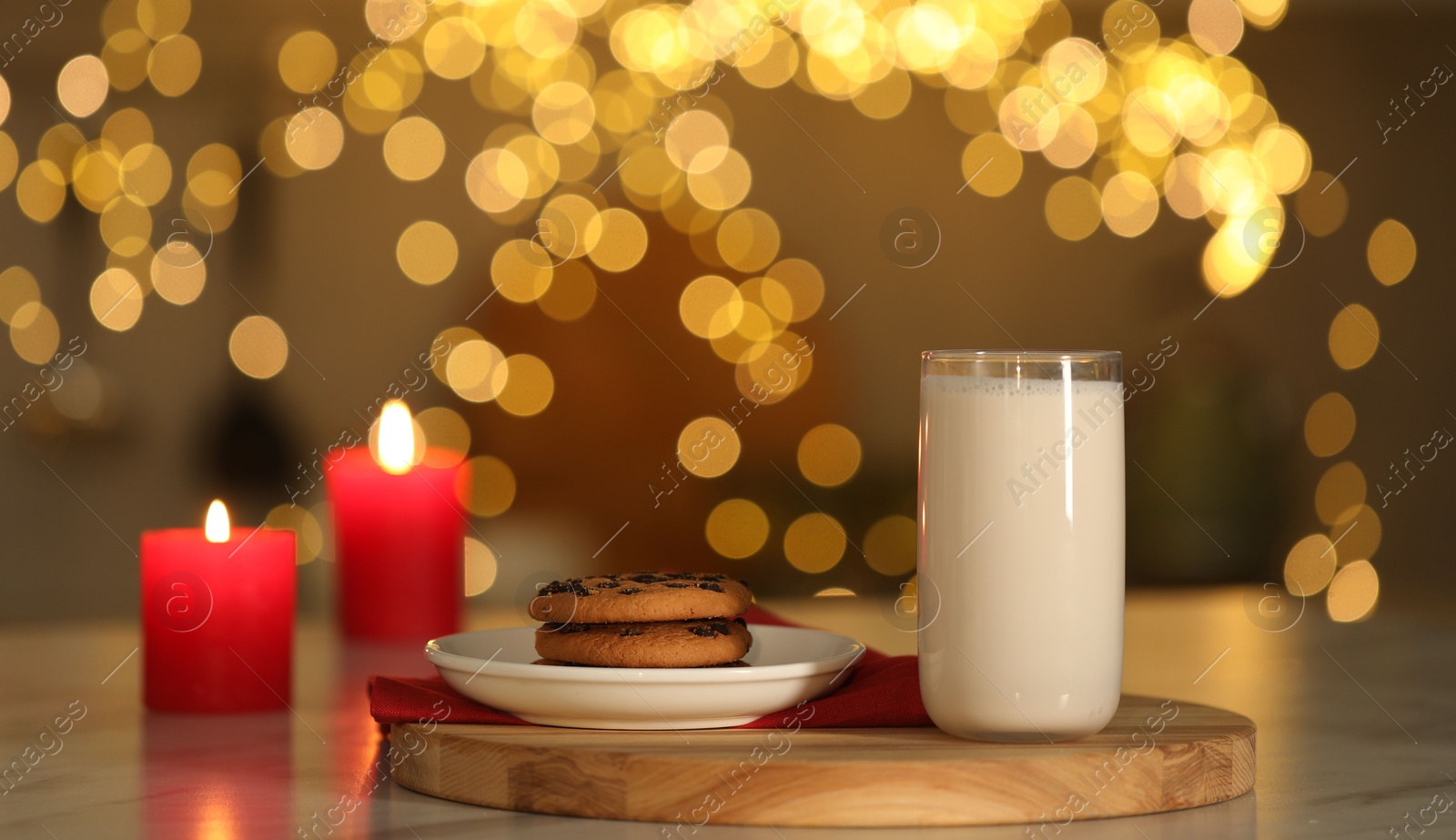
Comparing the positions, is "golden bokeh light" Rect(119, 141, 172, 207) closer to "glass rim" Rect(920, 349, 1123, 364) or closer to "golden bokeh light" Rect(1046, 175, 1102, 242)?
"golden bokeh light" Rect(1046, 175, 1102, 242)

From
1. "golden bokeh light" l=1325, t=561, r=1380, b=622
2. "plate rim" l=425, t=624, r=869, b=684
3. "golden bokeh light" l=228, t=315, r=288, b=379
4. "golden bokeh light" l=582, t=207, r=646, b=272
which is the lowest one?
"golden bokeh light" l=1325, t=561, r=1380, b=622

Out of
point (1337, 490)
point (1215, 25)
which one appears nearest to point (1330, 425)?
point (1337, 490)

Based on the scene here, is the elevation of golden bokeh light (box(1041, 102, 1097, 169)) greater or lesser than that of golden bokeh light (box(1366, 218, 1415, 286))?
greater

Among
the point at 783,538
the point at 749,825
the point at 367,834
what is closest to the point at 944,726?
the point at 749,825

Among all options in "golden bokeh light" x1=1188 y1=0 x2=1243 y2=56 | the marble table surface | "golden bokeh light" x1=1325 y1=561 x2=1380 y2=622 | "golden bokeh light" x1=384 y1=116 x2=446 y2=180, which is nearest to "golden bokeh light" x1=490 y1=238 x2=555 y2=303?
"golden bokeh light" x1=384 y1=116 x2=446 y2=180

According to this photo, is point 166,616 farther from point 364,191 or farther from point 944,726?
point 364,191

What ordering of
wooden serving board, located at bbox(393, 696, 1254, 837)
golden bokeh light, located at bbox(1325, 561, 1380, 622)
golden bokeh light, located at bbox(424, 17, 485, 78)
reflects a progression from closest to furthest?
wooden serving board, located at bbox(393, 696, 1254, 837)
golden bokeh light, located at bbox(424, 17, 485, 78)
golden bokeh light, located at bbox(1325, 561, 1380, 622)

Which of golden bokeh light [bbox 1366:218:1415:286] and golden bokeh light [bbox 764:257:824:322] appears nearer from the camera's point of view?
golden bokeh light [bbox 764:257:824:322]
